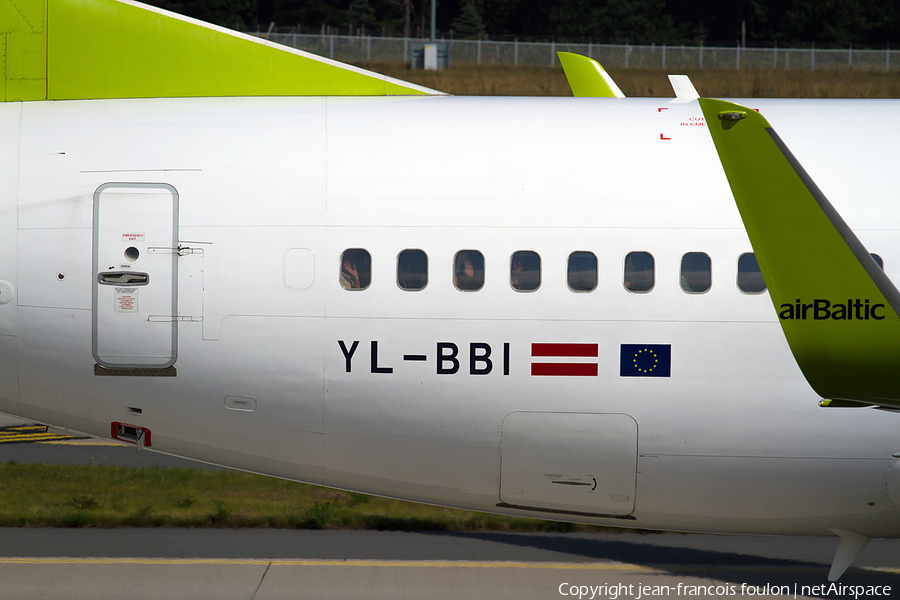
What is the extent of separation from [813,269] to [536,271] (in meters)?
2.13

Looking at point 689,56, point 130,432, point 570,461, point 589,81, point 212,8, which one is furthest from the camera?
point 212,8

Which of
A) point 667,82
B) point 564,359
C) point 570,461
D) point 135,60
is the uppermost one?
point 667,82

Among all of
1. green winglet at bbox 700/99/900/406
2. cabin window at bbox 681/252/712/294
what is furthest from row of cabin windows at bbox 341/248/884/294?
green winglet at bbox 700/99/900/406

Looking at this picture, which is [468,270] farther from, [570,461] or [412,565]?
[412,565]

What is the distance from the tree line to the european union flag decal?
67.2 meters

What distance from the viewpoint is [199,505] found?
12.6 m

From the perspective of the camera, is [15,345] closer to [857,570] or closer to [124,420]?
[124,420]

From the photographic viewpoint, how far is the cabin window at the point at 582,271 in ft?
24.8

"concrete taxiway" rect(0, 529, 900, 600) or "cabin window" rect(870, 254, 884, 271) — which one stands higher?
"cabin window" rect(870, 254, 884, 271)

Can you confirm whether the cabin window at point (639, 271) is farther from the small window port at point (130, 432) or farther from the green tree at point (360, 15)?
the green tree at point (360, 15)

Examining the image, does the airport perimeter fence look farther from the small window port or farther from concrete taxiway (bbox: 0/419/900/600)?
the small window port

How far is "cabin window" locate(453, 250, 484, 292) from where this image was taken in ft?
24.9

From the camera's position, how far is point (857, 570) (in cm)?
1071

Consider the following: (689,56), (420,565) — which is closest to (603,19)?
(689,56)
